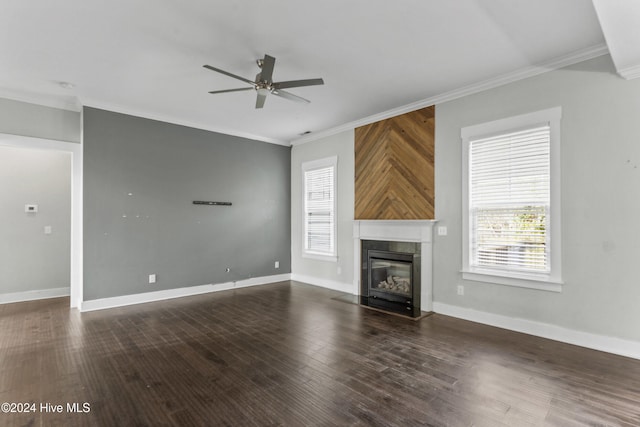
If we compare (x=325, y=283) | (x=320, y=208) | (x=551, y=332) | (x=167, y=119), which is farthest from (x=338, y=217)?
(x=551, y=332)

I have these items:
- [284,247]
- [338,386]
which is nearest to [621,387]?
[338,386]

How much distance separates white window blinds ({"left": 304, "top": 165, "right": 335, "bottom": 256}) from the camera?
6246 millimetres

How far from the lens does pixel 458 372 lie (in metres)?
2.79

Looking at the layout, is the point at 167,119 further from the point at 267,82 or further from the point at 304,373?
the point at 304,373

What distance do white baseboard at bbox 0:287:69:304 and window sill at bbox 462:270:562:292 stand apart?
21.6ft

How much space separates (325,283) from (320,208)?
1.48 metres

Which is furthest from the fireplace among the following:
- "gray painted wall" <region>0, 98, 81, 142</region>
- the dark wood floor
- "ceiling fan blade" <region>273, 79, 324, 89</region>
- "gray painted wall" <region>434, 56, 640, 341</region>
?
"gray painted wall" <region>0, 98, 81, 142</region>

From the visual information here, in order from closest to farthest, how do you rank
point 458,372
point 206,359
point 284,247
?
1. point 458,372
2. point 206,359
3. point 284,247

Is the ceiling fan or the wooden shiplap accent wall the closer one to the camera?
the ceiling fan

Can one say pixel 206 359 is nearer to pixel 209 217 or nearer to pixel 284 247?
pixel 209 217

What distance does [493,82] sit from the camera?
398cm

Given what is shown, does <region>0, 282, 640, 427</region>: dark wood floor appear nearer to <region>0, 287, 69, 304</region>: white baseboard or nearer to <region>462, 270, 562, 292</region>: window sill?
<region>462, 270, 562, 292</region>: window sill

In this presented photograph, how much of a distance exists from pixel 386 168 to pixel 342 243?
5.44ft

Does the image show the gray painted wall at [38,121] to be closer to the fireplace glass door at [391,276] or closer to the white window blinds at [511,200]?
the fireplace glass door at [391,276]
